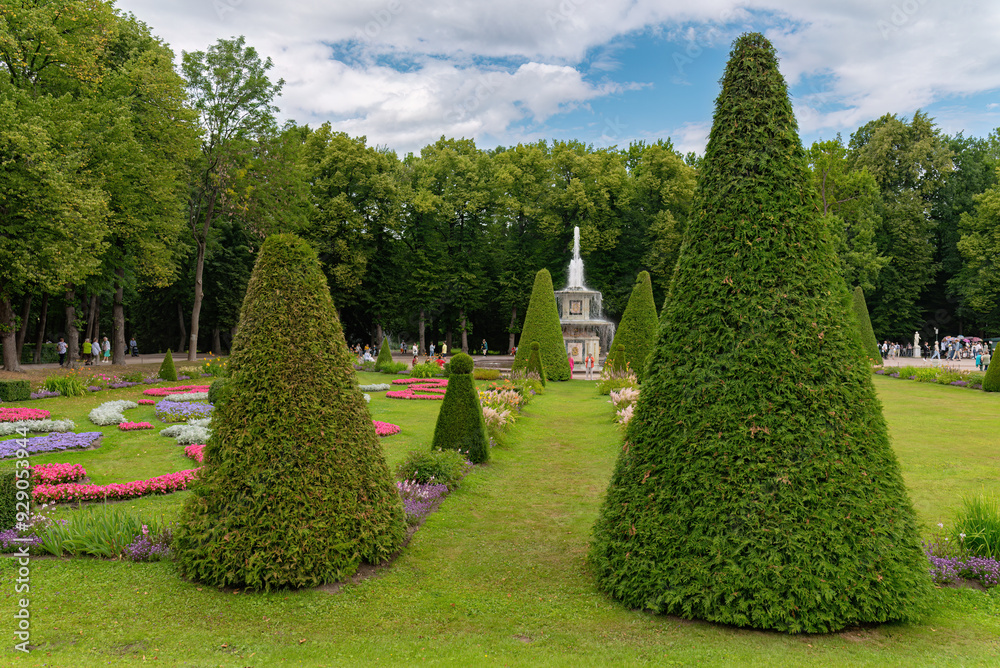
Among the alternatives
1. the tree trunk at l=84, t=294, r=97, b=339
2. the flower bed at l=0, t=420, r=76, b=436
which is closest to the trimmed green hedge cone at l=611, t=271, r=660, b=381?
the flower bed at l=0, t=420, r=76, b=436

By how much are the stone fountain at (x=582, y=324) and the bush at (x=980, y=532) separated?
24.6m

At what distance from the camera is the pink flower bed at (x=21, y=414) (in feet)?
46.1

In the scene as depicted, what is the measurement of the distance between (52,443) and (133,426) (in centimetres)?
232

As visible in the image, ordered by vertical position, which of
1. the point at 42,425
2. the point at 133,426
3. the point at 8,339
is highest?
the point at 8,339

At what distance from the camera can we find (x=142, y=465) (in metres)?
10.3

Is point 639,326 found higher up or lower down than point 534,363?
higher up

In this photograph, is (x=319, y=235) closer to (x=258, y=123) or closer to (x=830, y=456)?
(x=258, y=123)

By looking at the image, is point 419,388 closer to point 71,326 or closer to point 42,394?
point 42,394

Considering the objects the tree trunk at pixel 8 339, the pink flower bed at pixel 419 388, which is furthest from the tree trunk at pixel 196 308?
the pink flower bed at pixel 419 388

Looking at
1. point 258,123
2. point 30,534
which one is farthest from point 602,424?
point 258,123

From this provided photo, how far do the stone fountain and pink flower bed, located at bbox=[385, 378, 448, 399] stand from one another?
303 inches

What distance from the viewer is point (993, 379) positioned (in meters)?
21.8

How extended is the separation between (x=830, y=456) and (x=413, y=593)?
12.1 feet

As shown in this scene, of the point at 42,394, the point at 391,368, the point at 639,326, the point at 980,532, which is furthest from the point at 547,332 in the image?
the point at 980,532
